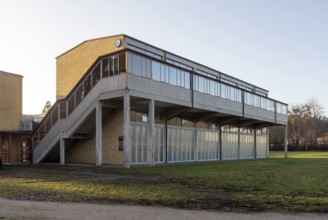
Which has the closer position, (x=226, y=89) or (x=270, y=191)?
(x=270, y=191)

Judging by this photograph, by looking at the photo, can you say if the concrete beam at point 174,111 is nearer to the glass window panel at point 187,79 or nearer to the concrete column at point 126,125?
the glass window panel at point 187,79

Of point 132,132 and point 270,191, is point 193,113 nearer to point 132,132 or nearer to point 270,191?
point 132,132


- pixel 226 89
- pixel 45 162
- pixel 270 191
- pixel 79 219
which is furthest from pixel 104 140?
pixel 79 219

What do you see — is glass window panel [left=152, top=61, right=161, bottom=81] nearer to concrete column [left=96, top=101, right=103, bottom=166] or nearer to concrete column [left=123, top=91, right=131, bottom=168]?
concrete column [left=123, top=91, right=131, bottom=168]

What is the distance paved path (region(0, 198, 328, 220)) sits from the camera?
995 centimetres

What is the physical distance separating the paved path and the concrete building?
90.1 ft

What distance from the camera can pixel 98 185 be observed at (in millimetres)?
16844

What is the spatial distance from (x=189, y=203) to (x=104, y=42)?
27026 millimetres

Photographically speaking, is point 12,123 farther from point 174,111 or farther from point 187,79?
point 187,79

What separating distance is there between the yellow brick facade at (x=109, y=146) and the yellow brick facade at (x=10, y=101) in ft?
24.2

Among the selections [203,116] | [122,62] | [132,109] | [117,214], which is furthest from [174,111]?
[117,214]

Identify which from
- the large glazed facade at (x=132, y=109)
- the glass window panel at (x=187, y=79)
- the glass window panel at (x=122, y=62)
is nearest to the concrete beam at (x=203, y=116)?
the large glazed facade at (x=132, y=109)

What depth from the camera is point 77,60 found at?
3919 centimetres

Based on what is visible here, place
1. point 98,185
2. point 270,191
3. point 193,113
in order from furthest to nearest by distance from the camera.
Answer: point 193,113
point 98,185
point 270,191
